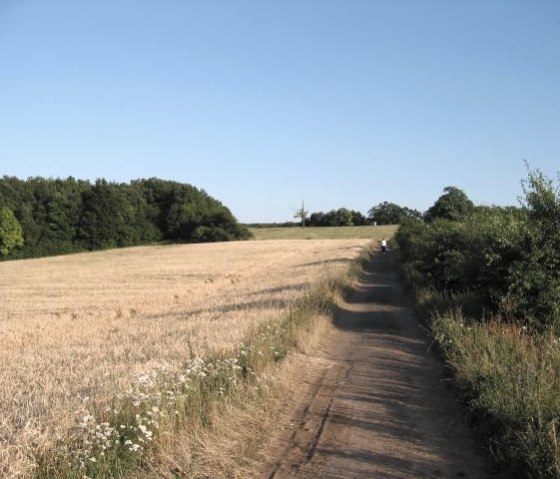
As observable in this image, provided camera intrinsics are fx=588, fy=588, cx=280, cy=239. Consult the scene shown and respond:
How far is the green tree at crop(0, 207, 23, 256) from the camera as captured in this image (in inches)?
3061

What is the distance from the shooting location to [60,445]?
548cm

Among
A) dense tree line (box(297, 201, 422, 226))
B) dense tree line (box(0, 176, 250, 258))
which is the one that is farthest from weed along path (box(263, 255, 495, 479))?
dense tree line (box(297, 201, 422, 226))

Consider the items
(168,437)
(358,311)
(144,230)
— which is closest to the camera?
(168,437)

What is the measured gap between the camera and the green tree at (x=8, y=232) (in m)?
77.8

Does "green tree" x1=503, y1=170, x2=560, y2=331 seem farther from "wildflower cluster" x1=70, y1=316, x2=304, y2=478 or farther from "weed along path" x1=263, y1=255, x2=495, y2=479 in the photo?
"wildflower cluster" x1=70, y1=316, x2=304, y2=478

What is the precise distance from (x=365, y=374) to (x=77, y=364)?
17.8ft

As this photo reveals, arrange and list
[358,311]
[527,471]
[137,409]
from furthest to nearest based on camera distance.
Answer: [358,311] < [137,409] < [527,471]

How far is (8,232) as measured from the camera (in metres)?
78.1

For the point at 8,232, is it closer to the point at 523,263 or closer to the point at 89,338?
the point at 89,338

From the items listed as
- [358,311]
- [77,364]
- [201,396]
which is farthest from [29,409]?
[358,311]

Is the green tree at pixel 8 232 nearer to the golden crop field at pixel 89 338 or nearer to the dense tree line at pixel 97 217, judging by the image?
the dense tree line at pixel 97 217

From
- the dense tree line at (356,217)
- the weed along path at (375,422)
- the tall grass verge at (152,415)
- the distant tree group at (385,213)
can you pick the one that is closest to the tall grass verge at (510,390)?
the weed along path at (375,422)

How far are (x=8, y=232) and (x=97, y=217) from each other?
13.0 m

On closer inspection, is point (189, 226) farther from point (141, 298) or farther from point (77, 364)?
point (77, 364)
